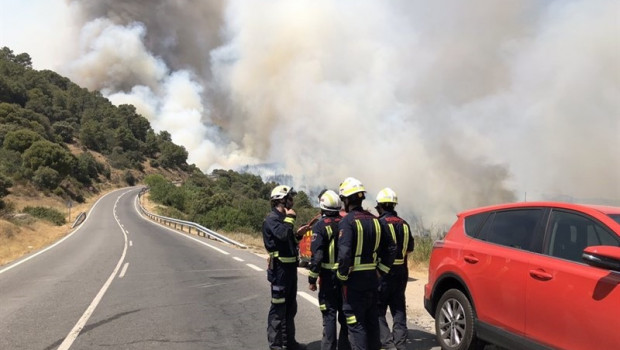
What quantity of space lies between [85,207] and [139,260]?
A: 5403 cm

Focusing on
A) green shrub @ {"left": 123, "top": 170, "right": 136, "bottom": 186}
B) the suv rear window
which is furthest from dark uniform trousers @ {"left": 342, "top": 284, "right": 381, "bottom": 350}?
green shrub @ {"left": 123, "top": 170, "right": 136, "bottom": 186}

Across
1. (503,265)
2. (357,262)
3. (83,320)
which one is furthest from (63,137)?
(503,265)

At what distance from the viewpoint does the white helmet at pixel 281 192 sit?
460 cm

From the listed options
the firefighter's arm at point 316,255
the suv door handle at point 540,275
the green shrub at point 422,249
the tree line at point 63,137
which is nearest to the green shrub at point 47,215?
the tree line at point 63,137

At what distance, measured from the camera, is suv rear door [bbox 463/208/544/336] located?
381 cm

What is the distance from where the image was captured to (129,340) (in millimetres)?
5297

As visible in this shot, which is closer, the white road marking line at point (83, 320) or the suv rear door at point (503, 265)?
the suv rear door at point (503, 265)

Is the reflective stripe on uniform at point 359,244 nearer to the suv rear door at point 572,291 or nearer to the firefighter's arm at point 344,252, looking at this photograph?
the firefighter's arm at point 344,252

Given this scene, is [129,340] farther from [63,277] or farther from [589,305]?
[63,277]

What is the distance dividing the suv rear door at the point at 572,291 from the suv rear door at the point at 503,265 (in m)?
0.13

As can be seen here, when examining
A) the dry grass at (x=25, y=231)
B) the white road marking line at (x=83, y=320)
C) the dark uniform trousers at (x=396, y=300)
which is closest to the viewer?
the dark uniform trousers at (x=396, y=300)

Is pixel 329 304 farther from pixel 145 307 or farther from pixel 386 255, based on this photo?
pixel 145 307

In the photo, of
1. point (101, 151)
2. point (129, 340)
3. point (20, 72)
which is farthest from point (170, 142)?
point (129, 340)

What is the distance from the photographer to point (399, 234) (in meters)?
5.04
